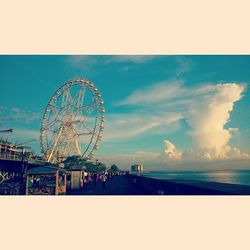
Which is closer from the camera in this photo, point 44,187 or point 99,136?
point 44,187

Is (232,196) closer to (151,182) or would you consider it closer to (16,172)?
(151,182)

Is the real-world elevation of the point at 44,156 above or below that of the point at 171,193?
above

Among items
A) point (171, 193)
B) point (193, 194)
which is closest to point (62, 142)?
point (171, 193)

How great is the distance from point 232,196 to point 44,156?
29.3 metres

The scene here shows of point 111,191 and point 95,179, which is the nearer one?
point 111,191

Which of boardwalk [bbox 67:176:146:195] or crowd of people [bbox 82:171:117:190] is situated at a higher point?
crowd of people [bbox 82:171:117:190]

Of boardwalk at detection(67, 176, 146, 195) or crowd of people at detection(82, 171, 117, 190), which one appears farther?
crowd of people at detection(82, 171, 117, 190)

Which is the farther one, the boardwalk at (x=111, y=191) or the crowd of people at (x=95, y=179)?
the crowd of people at (x=95, y=179)

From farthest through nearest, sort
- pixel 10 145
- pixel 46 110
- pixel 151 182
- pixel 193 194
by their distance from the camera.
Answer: pixel 10 145
pixel 46 110
pixel 151 182
pixel 193 194

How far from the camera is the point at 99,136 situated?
93.6 feet

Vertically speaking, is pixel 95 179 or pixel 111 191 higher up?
pixel 95 179

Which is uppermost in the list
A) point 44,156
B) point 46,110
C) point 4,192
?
point 46,110

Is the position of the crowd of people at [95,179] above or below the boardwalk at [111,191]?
above

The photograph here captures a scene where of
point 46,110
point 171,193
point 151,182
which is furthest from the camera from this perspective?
point 46,110
